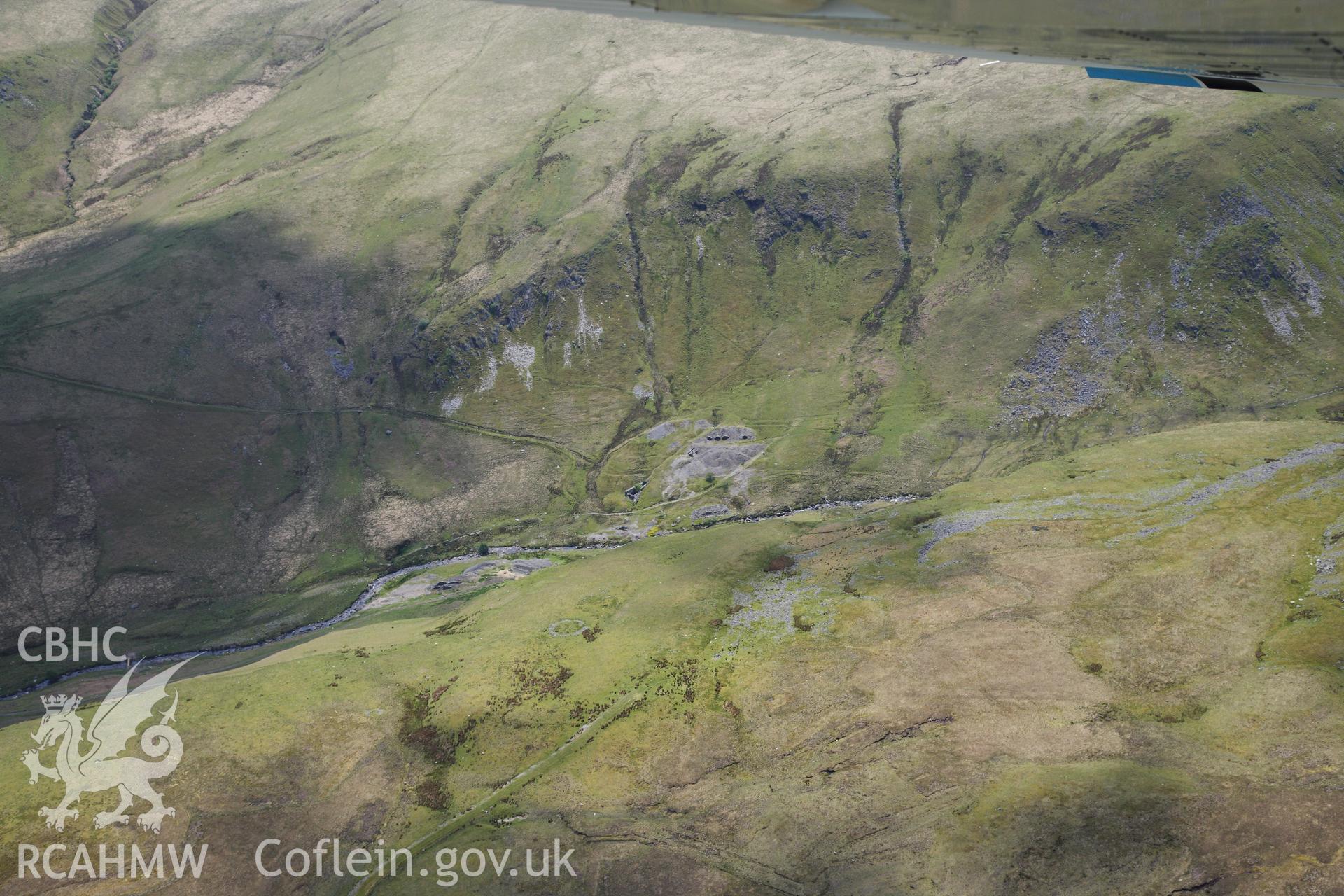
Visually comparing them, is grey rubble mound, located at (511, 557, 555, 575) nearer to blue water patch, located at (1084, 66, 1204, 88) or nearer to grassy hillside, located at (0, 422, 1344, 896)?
grassy hillside, located at (0, 422, 1344, 896)

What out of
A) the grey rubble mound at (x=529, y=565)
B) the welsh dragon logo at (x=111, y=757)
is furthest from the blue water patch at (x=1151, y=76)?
the grey rubble mound at (x=529, y=565)

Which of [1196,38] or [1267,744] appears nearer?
[1196,38]

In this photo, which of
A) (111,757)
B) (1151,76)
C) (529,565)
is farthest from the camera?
(529,565)

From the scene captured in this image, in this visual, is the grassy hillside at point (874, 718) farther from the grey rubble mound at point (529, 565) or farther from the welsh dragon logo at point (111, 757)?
the grey rubble mound at point (529, 565)

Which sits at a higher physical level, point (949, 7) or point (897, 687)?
point (949, 7)

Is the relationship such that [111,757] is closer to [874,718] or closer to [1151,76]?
[874,718]

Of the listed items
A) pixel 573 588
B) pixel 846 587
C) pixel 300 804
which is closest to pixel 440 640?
pixel 573 588

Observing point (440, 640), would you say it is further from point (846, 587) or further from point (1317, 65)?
point (1317, 65)

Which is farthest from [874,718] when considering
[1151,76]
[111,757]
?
[1151,76]

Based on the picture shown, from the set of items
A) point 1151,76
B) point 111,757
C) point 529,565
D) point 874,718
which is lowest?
point 529,565
